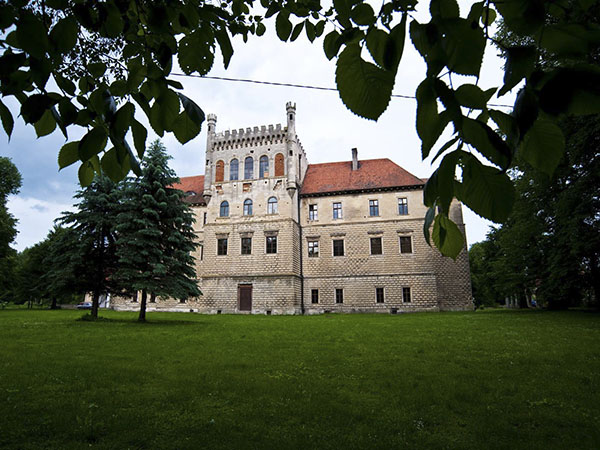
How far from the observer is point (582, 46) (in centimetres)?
107

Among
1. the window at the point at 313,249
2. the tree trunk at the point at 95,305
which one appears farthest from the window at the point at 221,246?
the tree trunk at the point at 95,305

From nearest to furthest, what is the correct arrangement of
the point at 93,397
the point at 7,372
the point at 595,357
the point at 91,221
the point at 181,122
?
the point at 181,122 < the point at 93,397 < the point at 7,372 < the point at 595,357 < the point at 91,221

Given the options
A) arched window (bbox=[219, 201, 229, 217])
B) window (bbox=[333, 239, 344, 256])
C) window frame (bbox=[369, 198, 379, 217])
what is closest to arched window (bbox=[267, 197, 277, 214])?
arched window (bbox=[219, 201, 229, 217])

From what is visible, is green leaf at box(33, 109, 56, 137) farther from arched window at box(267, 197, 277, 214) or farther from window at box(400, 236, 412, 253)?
window at box(400, 236, 412, 253)

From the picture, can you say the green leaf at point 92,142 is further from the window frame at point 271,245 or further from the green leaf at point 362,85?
the window frame at point 271,245

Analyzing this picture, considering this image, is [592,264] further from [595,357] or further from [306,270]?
[306,270]

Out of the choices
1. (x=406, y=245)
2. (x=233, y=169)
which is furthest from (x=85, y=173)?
(x=233, y=169)

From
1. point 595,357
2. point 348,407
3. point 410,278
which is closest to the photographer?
point 348,407

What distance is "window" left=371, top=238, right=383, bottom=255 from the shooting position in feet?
105

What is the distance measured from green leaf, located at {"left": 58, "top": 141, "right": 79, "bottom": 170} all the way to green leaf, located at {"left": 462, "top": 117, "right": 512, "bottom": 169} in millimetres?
1585

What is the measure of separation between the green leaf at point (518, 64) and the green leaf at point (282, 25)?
1779mm

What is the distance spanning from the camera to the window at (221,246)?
1305 inches

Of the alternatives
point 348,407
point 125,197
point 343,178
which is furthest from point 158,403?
point 343,178

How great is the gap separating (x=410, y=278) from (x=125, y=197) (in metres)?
22.6
